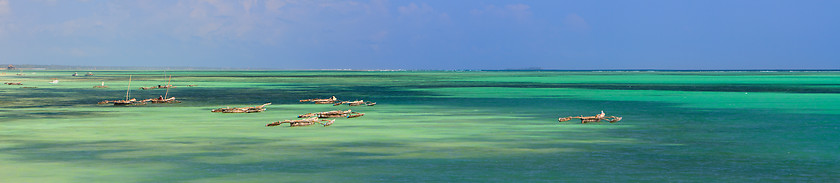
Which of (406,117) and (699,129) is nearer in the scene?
(699,129)

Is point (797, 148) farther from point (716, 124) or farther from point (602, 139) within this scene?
point (716, 124)

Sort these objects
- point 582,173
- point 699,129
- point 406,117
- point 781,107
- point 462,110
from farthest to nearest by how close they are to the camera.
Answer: point 781,107, point 462,110, point 406,117, point 699,129, point 582,173

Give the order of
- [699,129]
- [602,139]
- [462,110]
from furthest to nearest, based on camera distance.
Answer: [462,110] < [699,129] < [602,139]

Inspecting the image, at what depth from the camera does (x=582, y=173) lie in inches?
581

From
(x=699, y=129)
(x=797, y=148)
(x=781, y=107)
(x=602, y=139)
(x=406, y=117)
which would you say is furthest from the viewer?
(x=781, y=107)

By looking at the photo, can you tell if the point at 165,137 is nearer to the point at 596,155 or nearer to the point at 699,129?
the point at 596,155

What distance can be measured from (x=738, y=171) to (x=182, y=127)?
591 inches

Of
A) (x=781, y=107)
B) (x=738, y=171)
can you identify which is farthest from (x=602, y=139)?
(x=781, y=107)

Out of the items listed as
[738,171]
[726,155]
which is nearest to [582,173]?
[738,171]

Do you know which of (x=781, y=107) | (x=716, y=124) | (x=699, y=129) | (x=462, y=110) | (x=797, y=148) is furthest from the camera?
(x=781, y=107)

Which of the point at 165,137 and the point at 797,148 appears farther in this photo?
the point at 165,137

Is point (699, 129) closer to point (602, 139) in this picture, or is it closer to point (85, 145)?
point (602, 139)

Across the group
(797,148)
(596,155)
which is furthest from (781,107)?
(596,155)

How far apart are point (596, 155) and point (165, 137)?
10.00 m
